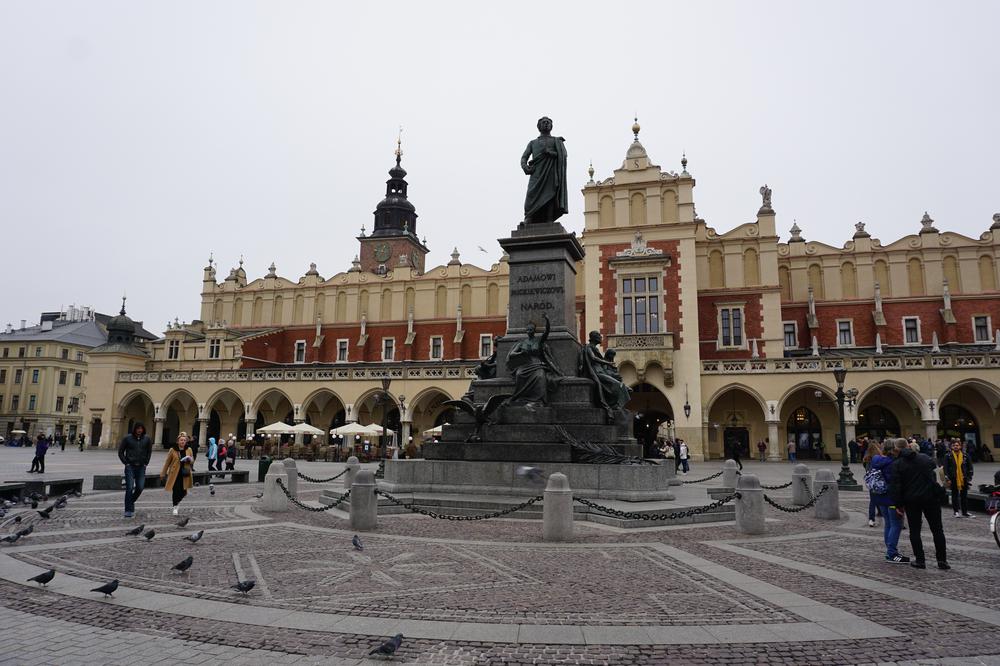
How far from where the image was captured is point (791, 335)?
40.2 meters

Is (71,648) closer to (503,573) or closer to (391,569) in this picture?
(391,569)

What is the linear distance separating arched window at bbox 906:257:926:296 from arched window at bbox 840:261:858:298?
286 centimetres

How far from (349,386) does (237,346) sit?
1123 cm

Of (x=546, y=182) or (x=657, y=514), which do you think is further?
(x=546, y=182)

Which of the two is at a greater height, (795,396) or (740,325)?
(740,325)

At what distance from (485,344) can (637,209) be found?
14.2 metres

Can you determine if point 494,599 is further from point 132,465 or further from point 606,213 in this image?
point 606,213

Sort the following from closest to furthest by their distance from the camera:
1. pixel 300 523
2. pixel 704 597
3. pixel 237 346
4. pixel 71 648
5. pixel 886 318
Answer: pixel 71 648
pixel 704 597
pixel 300 523
pixel 886 318
pixel 237 346

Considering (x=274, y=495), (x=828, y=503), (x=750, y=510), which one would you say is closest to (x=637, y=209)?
(x=828, y=503)

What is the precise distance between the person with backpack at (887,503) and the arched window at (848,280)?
115ft

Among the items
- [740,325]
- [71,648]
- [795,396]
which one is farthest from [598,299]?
[71,648]

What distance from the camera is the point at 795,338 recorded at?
4003 centimetres

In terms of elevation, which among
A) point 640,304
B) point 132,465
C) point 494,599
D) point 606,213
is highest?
point 606,213

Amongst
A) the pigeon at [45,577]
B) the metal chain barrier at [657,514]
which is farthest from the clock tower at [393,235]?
the pigeon at [45,577]
